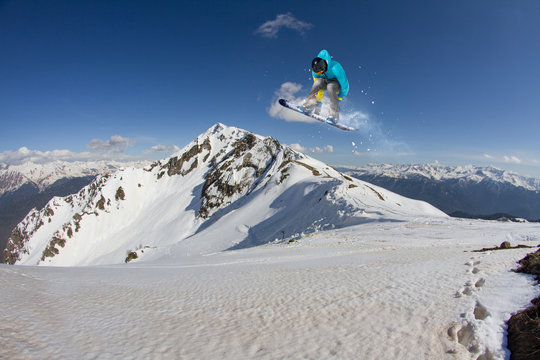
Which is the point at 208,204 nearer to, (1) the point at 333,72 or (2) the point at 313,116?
(2) the point at 313,116

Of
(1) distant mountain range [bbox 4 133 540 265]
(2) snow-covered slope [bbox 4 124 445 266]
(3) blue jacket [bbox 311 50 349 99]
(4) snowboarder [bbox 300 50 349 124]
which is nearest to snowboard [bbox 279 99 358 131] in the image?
(4) snowboarder [bbox 300 50 349 124]

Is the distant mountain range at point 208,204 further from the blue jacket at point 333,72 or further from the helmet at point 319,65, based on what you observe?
the helmet at point 319,65

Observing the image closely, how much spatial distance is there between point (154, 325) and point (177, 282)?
3.03 m

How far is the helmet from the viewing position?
12.6m

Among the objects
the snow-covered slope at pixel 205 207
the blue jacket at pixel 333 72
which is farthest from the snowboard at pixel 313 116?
the snow-covered slope at pixel 205 207

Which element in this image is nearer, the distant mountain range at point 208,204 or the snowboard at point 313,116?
the snowboard at point 313,116

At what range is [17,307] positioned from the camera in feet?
12.4

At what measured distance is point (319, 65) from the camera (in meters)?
12.7

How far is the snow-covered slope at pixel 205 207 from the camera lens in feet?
148

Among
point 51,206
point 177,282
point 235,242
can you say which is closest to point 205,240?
point 235,242

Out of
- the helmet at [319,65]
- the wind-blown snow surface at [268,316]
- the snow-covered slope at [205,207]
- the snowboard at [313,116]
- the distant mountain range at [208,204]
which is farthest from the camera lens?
the distant mountain range at [208,204]

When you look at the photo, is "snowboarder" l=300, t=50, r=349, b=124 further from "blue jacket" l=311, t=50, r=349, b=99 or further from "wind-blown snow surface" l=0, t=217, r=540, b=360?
"wind-blown snow surface" l=0, t=217, r=540, b=360

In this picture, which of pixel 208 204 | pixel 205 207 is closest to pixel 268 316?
pixel 208 204

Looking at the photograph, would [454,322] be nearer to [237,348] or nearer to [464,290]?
[464,290]
